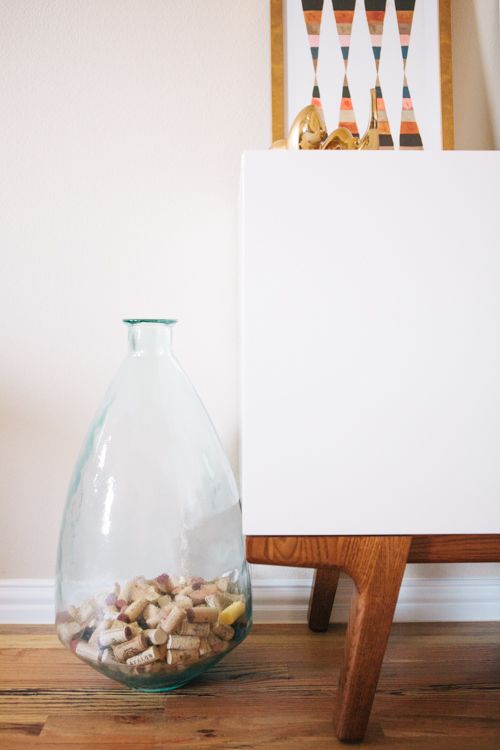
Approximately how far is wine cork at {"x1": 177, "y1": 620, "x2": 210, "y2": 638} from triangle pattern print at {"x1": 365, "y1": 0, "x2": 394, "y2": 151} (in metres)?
0.96

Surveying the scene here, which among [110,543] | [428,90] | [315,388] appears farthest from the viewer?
[428,90]

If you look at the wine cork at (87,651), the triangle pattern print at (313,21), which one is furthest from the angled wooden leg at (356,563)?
the triangle pattern print at (313,21)

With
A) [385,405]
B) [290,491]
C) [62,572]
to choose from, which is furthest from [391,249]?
[62,572]

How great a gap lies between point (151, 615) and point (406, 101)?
42.7 inches

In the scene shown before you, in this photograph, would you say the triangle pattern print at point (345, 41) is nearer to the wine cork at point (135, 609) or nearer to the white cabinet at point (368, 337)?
the white cabinet at point (368, 337)

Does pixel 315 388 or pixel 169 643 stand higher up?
pixel 315 388

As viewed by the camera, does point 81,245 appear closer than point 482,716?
No

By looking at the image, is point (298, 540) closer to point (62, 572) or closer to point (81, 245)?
point (62, 572)

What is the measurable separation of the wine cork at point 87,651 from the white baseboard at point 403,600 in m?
0.36

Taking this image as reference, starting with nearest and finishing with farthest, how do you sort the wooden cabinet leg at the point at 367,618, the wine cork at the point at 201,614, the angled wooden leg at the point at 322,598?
the wooden cabinet leg at the point at 367,618 < the wine cork at the point at 201,614 < the angled wooden leg at the point at 322,598

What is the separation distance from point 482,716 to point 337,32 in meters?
1.27

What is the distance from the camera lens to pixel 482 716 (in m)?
1.01

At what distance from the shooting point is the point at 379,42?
137cm

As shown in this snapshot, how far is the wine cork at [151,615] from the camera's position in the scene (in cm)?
101
